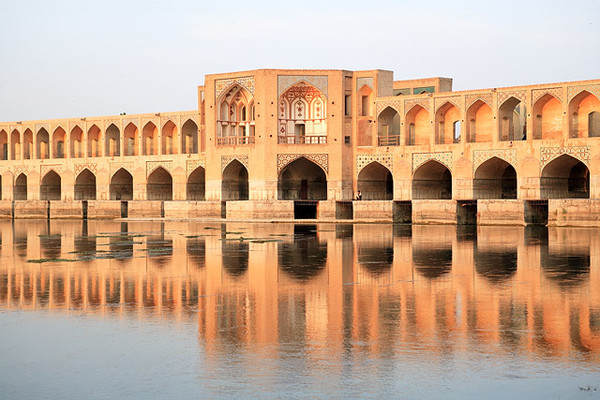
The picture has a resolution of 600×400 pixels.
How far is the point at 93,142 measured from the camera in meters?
38.6

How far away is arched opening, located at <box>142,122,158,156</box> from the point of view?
3623cm

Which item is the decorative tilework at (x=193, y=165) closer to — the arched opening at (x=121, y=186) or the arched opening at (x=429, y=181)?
the arched opening at (x=121, y=186)

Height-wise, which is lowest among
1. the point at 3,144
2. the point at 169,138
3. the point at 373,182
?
the point at 373,182

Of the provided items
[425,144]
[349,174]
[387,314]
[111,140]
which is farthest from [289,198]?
[387,314]

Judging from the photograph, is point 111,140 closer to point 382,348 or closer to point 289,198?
point 289,198

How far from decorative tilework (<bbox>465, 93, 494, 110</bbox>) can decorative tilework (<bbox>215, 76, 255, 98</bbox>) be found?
8118 mm

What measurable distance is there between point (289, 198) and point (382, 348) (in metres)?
27.5

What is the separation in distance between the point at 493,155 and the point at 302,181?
933 cm

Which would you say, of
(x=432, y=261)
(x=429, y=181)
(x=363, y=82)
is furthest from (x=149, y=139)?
(x=432, y=261)

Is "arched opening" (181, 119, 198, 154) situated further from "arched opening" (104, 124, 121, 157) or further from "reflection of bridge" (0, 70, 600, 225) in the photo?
"arched opening" (104, 124, 121, 157)

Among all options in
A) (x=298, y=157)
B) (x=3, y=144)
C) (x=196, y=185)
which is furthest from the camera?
(x=3, y=144)

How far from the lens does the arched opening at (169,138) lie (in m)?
35.9

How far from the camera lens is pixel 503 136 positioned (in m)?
27.7

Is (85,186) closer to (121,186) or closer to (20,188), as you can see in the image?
(121,186)
